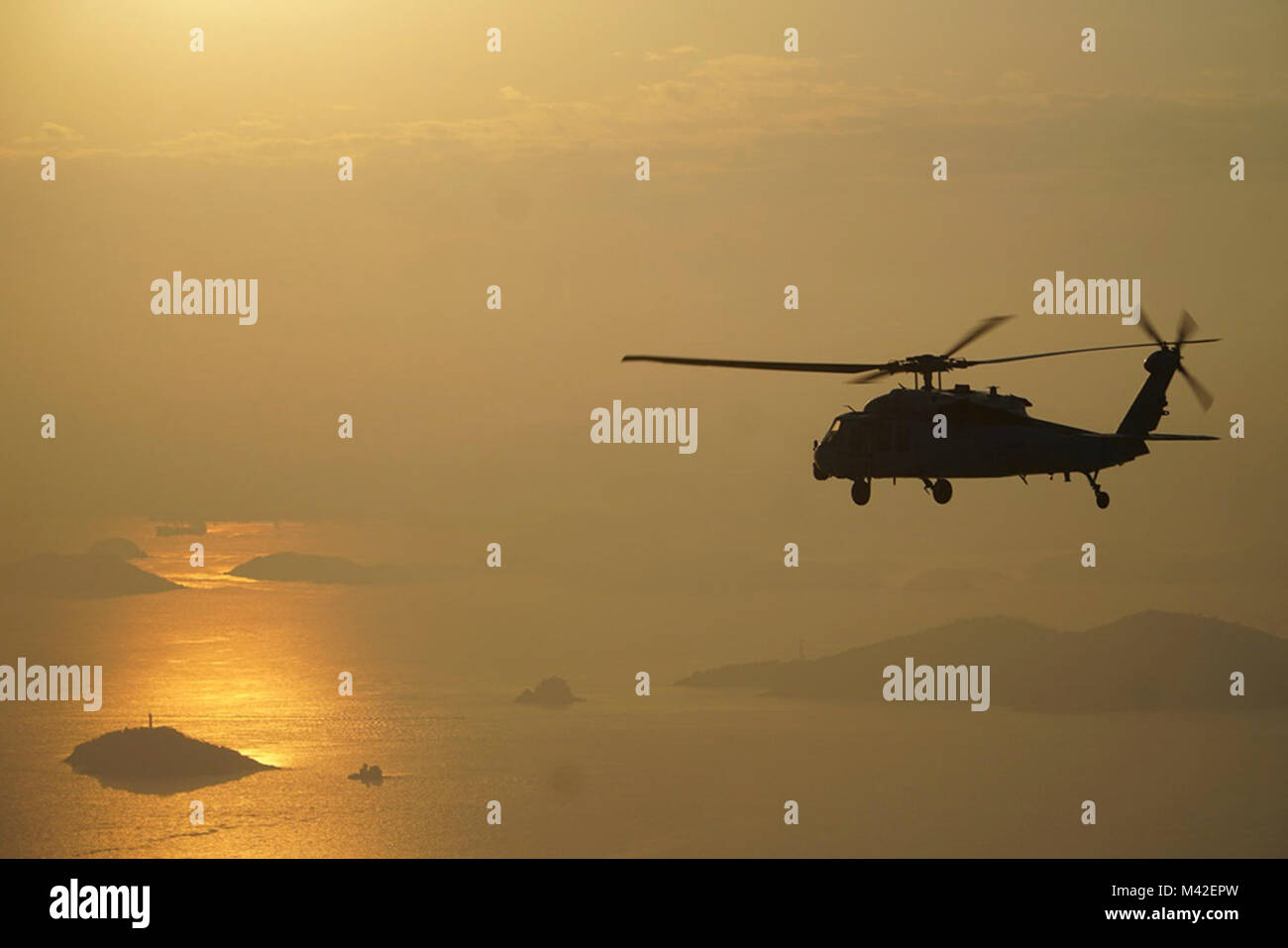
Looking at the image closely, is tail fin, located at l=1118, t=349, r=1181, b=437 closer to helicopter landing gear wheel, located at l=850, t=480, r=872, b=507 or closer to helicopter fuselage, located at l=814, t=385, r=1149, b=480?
helicopter fuselage, located at l=814, t=385, r=1149, b=480

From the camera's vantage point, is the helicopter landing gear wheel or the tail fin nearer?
the helicopter landing gear wheel

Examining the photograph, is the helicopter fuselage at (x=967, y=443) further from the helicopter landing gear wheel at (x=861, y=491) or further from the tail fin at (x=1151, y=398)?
the tail fin at (x=1151, y=398)

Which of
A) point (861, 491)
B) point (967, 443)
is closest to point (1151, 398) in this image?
point (967, 443)
